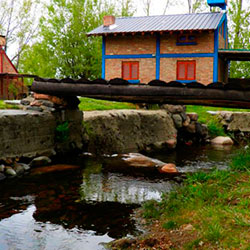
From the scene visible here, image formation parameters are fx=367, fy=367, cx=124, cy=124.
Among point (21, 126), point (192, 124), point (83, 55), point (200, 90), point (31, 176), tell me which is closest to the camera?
point (200, 90)

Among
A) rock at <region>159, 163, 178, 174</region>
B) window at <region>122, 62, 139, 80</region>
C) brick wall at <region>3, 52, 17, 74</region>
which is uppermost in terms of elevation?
brick wall at <region>3, 52, 17, 74</region>

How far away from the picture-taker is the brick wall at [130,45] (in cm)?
1925

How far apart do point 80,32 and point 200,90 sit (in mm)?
22184

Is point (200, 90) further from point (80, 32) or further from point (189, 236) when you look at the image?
point (80, 32)

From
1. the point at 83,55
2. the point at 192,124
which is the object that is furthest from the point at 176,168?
the point at 83,55

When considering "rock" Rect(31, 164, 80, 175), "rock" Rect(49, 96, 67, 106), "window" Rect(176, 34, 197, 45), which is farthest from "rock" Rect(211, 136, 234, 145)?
"rock" Rect(31, 164, 80, 175)

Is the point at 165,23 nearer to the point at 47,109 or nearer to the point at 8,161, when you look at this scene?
the point at 47,109

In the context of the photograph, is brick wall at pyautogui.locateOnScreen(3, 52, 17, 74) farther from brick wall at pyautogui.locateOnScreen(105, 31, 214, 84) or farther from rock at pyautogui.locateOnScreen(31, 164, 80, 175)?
rock at pyautogui.locateOnScreen(31, 164, 80, 175)

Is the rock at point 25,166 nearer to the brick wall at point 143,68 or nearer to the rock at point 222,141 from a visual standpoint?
the rock at point 222,141

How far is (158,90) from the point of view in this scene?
863 cm

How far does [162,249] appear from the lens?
4.54 meters

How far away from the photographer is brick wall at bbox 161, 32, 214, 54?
1852 cm

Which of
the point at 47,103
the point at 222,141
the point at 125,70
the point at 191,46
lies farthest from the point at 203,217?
the point at 125,70

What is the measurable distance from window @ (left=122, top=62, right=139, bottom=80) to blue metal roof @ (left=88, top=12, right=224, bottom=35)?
178 cm
